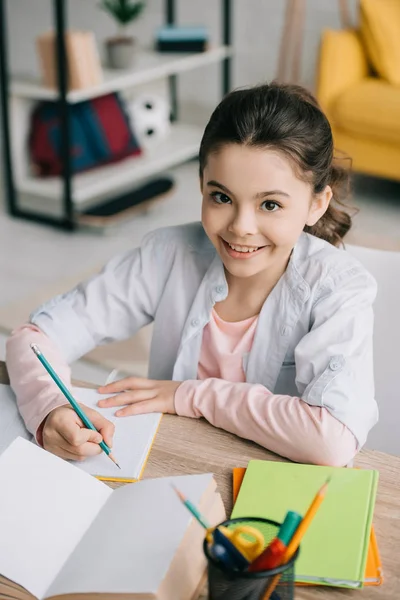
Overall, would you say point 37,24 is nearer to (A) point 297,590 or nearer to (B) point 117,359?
(B) point 117,359

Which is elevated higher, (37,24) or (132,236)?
(37,24)

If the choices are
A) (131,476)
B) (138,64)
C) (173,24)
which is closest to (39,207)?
(138,64)

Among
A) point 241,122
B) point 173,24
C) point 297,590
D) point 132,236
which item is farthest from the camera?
point 173,24

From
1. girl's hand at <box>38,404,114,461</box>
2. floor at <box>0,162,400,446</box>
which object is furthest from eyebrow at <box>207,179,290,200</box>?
floor at <box>0,162,400,446</box>

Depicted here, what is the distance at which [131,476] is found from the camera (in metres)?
0.92

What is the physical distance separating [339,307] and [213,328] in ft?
0.74

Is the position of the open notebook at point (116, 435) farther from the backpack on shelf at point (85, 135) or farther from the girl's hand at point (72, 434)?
the backpack on shelf at point (85, 135)

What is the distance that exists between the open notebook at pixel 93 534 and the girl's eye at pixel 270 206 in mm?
417

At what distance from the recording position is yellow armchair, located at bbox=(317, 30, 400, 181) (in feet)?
11.5

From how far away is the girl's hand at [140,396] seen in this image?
1063 mm

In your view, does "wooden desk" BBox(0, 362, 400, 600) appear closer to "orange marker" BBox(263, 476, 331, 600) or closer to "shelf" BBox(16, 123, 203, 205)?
"orange marker" BBox(263, 476, 331, 600)

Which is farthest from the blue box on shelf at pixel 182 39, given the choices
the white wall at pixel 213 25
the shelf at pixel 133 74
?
the white wall at pixel 213 25

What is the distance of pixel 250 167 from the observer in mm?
1086

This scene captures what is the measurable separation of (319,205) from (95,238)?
2309 millimetres
